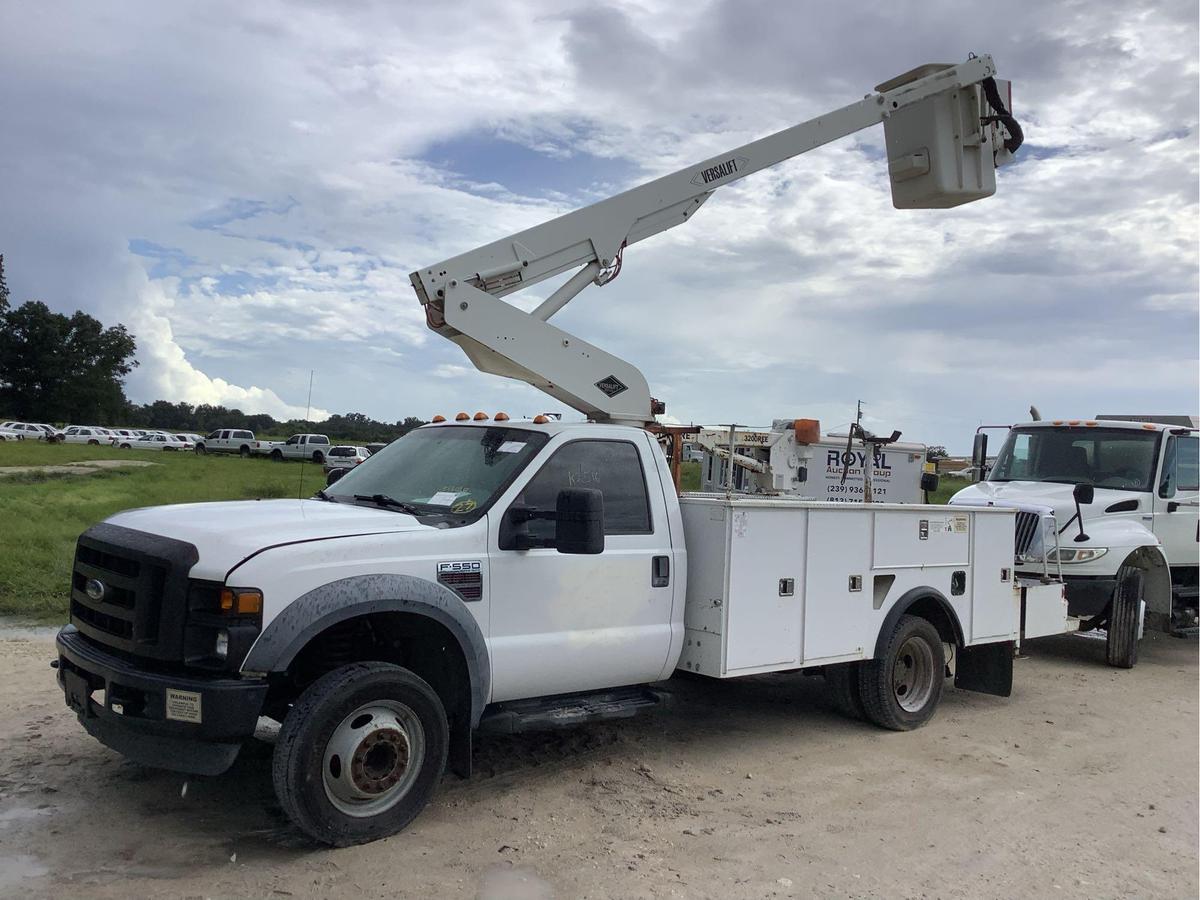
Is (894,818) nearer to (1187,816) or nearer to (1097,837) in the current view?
(1097,837)

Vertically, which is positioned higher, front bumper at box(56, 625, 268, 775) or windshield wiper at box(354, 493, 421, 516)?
windshield wiper at box(354, 493, 421, 516)

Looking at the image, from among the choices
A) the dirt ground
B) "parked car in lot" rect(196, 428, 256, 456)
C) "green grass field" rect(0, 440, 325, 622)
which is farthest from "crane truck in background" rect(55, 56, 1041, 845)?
"parked car in lot" rect(196, 428, 256, 456)

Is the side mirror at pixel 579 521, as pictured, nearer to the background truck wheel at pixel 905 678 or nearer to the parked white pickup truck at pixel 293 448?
the background truck wheel at pixel 905 678

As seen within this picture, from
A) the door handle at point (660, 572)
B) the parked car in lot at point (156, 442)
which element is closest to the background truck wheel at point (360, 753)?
the door handle at point (660, 572)

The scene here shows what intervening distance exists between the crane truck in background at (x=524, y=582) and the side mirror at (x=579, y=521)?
14 mm

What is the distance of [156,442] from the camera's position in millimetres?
61938

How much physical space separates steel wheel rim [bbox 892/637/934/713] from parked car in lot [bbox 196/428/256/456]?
5250 cm

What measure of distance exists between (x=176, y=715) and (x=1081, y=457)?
379 inches

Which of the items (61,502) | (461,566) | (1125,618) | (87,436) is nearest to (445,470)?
(461,566)

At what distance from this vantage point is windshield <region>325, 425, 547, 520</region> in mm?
5328

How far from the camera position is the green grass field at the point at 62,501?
10.7 m

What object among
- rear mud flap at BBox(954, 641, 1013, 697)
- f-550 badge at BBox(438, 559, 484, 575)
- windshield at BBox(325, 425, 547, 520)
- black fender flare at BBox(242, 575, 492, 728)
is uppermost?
windshield at BBox(325, 425, 547, 520)

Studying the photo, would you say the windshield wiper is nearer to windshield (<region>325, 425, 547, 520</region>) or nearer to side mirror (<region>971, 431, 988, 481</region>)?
windshield (<region>325, 425, 547, 520</region>)

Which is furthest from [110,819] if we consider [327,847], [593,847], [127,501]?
[127,501]
